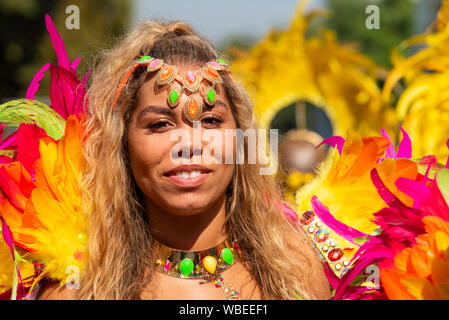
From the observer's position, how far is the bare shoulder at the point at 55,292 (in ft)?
6.19

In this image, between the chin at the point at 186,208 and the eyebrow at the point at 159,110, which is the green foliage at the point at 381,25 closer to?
the eyebrow at the point at 159,110

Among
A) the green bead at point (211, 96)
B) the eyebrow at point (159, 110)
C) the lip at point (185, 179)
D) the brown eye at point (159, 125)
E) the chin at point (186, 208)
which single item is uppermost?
the green bead at point (211, 96)

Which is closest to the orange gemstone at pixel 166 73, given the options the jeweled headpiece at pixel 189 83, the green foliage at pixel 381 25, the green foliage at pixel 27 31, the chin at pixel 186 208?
the jeweled headpiece at pixel 189 83

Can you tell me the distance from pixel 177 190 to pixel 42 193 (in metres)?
0.48

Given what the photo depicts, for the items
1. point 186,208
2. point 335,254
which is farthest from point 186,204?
point 335,254

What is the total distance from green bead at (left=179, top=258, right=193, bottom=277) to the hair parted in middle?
108 millimetres

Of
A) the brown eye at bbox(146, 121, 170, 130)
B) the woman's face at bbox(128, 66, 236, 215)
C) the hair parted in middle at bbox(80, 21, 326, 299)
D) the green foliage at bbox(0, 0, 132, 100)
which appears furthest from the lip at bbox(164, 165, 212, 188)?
the green foliage at bbox(0, 0, 132, 100)

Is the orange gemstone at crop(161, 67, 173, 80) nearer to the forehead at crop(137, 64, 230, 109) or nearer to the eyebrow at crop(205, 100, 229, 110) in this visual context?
the forehead at crop(137, 64, 230, 109)

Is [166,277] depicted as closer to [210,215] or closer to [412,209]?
[210,215]

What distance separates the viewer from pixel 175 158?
72.7 inches

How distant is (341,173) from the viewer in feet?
7.25

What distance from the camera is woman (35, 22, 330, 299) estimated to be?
74.3 inches

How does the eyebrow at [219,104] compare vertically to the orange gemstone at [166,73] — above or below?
below

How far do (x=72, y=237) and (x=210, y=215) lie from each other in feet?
1.55
